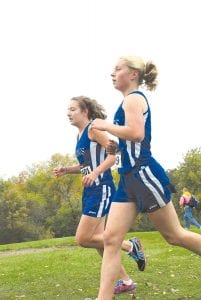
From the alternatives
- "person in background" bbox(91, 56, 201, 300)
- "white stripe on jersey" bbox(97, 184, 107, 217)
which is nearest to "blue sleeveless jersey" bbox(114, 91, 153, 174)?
"person in background" bbox(91, 56, 201, 300)

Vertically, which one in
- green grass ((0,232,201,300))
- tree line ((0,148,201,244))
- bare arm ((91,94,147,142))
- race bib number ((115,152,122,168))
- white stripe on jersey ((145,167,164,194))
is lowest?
tree line ((0,148,201,244))

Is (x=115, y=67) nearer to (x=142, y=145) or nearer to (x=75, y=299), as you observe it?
(x=142, y=145)

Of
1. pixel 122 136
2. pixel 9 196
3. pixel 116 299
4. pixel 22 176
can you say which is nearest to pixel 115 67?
pixel 122 136

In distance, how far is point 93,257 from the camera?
1087 cm

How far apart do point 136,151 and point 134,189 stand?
35 centimetres

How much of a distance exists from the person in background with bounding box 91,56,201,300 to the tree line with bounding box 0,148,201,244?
43.4m

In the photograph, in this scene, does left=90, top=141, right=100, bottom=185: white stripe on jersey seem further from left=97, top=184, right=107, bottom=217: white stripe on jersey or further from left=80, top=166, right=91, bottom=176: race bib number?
left=97, top=184, right=107, bottom=217: white stripe on jersey

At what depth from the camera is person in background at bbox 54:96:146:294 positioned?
20.4 feet

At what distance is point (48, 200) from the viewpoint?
65.6 m

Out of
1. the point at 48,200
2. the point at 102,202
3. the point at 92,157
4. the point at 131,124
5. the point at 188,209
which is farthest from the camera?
the point at 48,200

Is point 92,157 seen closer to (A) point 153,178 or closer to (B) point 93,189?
(B) point 93,189

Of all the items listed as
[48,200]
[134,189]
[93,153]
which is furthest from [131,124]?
[48,200]

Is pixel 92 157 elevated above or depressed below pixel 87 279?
above

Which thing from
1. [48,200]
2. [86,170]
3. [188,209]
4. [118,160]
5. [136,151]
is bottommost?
[48,200]
